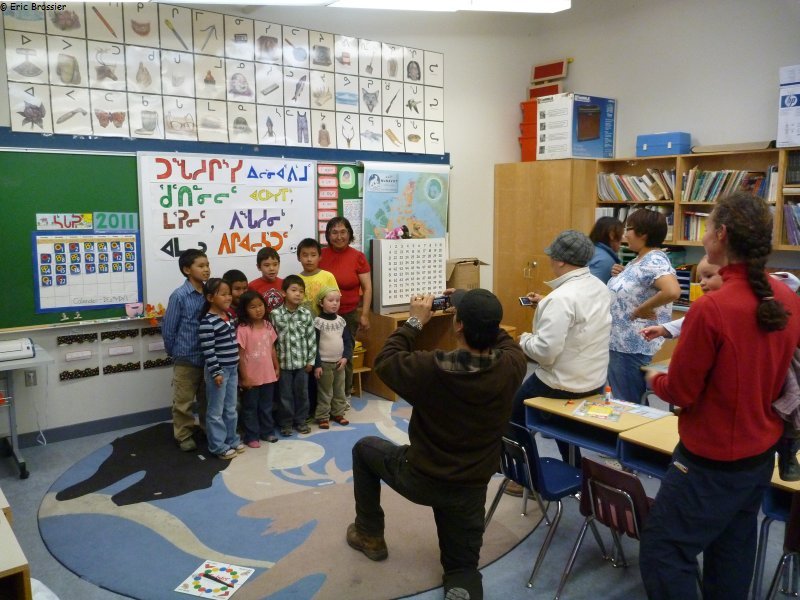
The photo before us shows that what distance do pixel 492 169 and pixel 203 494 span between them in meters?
4.35

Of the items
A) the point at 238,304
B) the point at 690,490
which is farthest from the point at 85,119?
the point at 690,490

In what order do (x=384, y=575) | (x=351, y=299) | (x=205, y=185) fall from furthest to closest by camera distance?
(x=351, y=299), (x=205, y=185), (x=384, y=575)

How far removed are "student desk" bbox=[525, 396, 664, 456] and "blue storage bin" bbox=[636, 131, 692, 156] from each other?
341 centimetres

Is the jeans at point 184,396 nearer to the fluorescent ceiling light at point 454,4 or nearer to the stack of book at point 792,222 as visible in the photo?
the fluorescent ceiling light at point 454,4

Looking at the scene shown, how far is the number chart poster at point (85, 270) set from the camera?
4266 millimetres

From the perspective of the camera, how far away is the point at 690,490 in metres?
2.00

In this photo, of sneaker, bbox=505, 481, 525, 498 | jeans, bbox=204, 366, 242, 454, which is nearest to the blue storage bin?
sneaker, bbox=505, 481, 525, 498

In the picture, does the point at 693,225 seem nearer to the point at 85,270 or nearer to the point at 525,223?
the point at 525,223

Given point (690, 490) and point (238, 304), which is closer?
point (690, 490)

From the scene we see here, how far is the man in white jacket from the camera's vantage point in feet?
9.87

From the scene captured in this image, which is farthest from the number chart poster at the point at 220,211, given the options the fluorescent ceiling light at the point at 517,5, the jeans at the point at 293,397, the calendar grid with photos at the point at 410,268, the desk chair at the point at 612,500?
the desk chair at the point at 612,500

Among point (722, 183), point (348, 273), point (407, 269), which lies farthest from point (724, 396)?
point (722, 183)

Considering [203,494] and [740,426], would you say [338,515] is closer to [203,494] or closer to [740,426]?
[203,494]

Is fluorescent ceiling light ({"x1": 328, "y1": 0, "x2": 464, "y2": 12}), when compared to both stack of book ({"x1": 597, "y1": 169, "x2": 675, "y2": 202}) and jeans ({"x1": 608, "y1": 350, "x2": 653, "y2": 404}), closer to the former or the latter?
jeans ({"x1": 608, "y1": 350, "x2": 653, "y2": 404})
